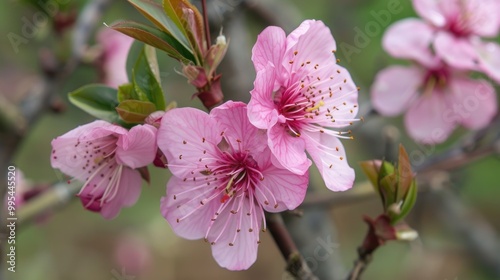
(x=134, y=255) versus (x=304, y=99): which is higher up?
(x=304, y=99)

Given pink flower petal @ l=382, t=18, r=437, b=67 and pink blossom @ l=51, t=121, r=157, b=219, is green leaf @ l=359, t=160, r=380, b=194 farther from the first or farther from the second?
pink flower petal @ l=382, t=18, r=437, b=67

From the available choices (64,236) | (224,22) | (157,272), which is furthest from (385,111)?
(64,236)

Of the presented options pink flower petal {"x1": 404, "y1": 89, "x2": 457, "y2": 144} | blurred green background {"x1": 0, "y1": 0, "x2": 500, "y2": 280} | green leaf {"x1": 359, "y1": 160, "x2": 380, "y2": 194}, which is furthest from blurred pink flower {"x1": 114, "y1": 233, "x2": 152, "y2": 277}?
green leaf {"x1": 359, "y1": 160, "x2": 380, "y2": 194}

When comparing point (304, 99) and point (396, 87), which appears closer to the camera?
point (304, 99)

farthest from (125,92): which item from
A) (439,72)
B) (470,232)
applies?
(470,232)

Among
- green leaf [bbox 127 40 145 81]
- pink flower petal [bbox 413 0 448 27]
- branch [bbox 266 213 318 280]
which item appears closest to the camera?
branch [bbox 266 213 318 280]

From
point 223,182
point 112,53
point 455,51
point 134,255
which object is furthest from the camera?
point 134,255

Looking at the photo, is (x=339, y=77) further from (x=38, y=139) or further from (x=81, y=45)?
(x=38, y=139)

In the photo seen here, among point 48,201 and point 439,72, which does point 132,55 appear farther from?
point 439,72
